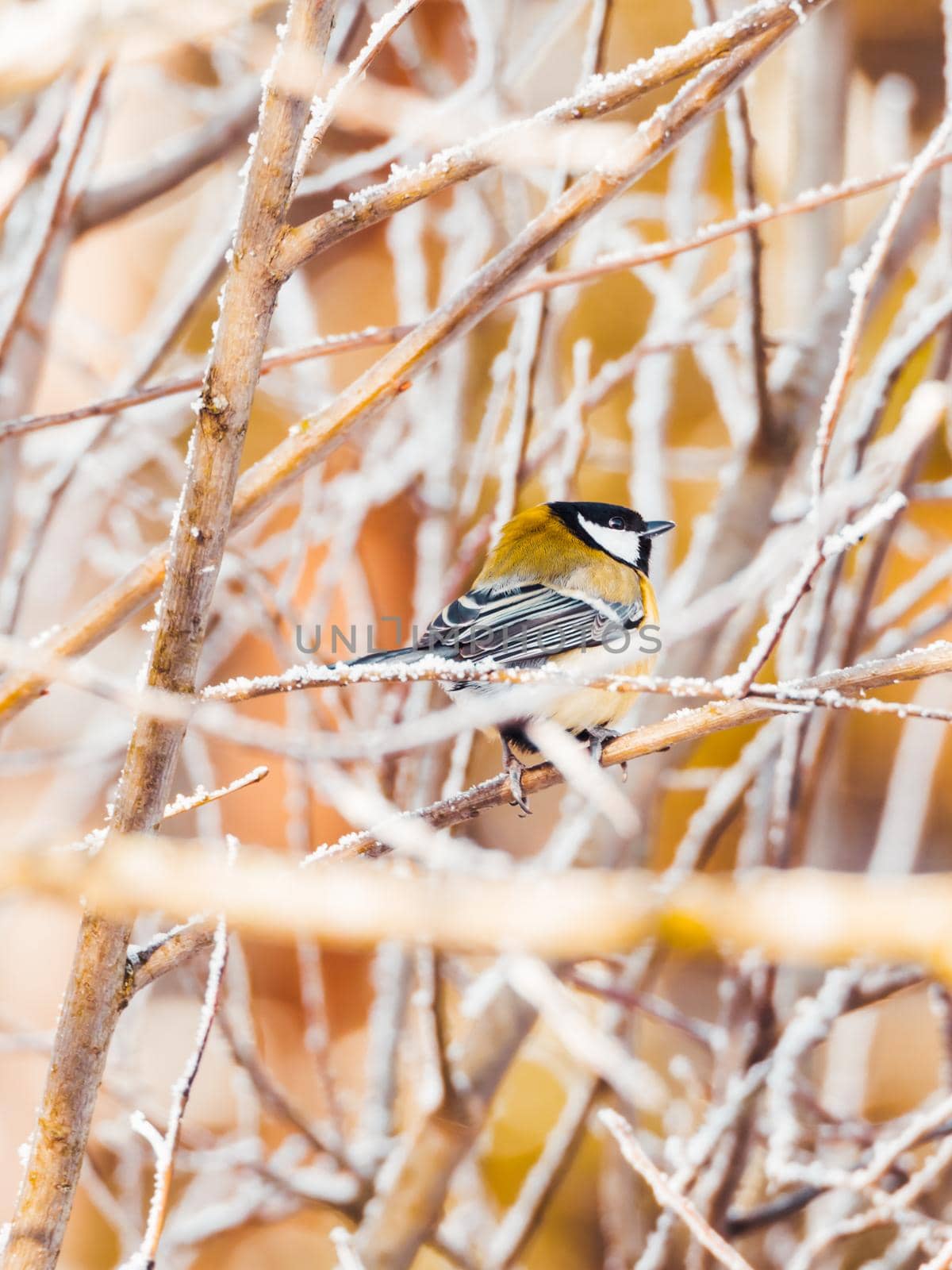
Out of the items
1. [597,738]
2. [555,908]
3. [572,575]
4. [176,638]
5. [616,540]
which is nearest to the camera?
[555,908]

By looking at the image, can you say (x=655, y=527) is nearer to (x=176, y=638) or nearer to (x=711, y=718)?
(x=711, y=718)

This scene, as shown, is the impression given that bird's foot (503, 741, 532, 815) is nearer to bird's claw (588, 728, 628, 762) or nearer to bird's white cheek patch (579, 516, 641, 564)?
bird's claw (588, 728, 628, 762)

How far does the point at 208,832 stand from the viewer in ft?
6.95

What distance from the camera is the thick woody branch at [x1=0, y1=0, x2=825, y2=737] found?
0.99m

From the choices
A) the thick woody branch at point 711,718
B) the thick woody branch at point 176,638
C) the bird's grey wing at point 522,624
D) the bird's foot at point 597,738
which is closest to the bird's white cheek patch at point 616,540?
the bird's grey wing at point 522,624

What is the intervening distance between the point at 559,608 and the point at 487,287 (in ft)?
3.58

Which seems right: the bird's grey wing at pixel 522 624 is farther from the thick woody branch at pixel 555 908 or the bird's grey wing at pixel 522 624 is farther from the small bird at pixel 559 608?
the thick woody branch at pixel 555 908

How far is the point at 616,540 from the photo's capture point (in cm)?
234

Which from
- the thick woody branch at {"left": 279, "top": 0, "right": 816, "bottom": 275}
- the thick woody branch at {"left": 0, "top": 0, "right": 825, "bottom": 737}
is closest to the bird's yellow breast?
the thick woody branch at {"left": 0, "top": 0, "right": 825, "bottom": 737}

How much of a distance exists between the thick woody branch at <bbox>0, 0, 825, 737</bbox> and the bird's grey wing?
0.83 m

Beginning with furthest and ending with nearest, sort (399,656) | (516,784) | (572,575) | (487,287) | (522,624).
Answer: (572,575) → (522,624) → (399,656) → (516,784) → (487,287)

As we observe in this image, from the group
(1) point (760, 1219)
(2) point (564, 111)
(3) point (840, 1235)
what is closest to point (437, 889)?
(2) point (564, 111)

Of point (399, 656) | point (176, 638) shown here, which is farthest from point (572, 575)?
point (176, 638)

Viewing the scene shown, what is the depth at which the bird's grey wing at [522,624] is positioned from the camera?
1.87 m
